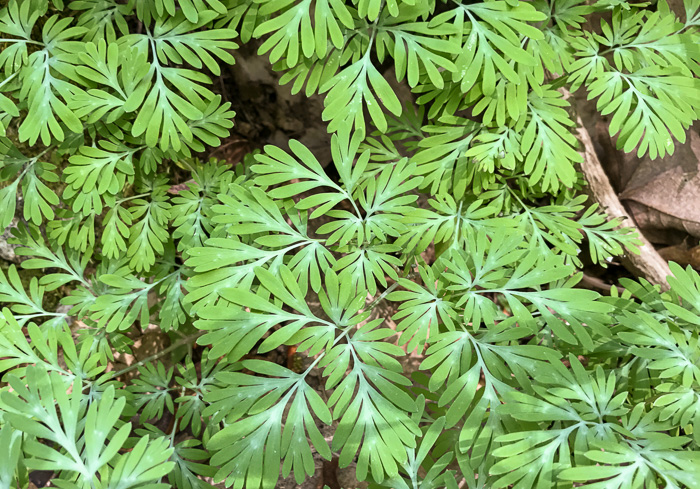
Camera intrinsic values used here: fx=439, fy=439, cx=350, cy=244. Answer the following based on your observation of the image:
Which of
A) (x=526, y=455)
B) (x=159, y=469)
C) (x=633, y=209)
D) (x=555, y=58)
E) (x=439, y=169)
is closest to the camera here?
(x=159, y=469)

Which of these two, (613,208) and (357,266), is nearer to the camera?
(357,266)

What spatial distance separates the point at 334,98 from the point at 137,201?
950mm

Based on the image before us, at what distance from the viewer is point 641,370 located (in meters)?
1.41

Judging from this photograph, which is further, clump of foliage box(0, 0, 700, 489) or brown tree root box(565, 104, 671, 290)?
brown tree root box(565, 104, 671, 290)

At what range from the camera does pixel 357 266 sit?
147 cm

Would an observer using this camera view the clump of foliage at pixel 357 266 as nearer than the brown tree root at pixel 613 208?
Yes

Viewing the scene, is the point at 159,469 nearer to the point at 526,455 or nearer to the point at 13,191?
the point at 526,455

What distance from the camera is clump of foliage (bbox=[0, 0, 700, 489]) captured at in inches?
46.6

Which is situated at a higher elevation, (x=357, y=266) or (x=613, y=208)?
(x=357, y=266)

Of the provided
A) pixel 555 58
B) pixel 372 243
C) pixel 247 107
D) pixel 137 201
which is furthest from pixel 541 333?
pixel 247 107

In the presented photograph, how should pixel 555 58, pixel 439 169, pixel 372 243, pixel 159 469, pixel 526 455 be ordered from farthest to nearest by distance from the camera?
pixel 439 169, pixel 555 58, pixel 372 243, pixel 526 455, pixel 159 469

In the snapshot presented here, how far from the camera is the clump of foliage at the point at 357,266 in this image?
1.18 metres

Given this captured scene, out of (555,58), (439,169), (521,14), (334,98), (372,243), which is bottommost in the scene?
(372,243)

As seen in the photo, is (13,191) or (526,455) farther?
(13,191)
